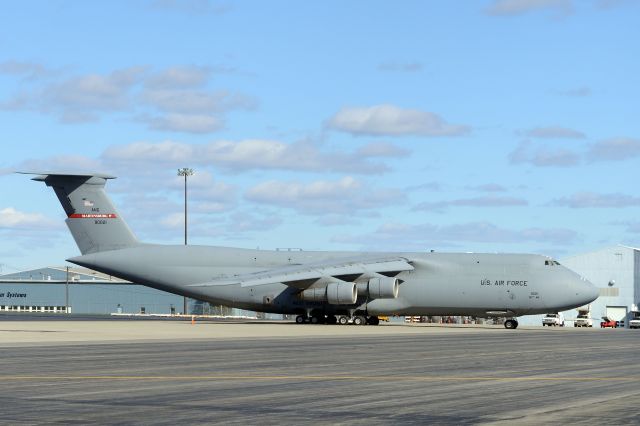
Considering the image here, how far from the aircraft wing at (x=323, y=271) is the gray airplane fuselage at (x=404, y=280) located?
0.86 m

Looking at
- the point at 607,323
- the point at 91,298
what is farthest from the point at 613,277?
the point at 91,298

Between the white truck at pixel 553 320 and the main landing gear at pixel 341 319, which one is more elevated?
the main landing gear at pixel 341 319

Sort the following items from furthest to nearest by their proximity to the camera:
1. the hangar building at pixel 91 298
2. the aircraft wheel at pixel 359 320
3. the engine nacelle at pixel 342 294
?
the hangar building at pixel 91 298 < the aircraft wheel at pixel 359 320 < the engine nacelle at pixel 342 294

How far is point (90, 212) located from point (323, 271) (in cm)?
1719

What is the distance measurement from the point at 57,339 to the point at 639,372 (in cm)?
2742

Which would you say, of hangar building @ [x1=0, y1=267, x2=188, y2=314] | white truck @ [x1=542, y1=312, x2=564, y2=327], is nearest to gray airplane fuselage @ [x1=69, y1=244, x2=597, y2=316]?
white truck @ [x1=542, y1=312, x2=564, y2=327]

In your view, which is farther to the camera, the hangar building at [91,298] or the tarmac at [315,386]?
the hangar building at [91,298]

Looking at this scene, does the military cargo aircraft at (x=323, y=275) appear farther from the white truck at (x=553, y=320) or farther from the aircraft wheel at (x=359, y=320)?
the white truck at (x=553, y=320)

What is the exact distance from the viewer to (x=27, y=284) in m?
150

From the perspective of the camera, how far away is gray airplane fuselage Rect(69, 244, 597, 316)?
231 ft

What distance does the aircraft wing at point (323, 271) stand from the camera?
69750 mm

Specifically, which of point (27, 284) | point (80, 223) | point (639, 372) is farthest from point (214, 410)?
point (27, 284)

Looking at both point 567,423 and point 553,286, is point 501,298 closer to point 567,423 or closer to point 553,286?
point 553,286

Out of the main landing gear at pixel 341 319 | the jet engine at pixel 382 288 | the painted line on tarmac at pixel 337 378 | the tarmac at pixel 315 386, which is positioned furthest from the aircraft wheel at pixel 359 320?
the painted line on tarmac at pixel 337 378
